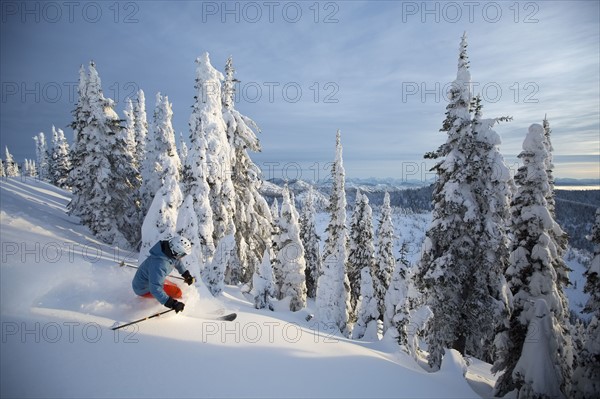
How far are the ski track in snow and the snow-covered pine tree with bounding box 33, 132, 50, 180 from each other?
84547 millimetres

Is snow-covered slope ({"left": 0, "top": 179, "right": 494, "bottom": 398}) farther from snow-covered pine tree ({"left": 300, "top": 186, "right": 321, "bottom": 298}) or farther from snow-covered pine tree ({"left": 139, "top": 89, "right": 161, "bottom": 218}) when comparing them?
snow-covered pine tree ({"left": 300, "top": 186, "right": 321, "bottom": 298})

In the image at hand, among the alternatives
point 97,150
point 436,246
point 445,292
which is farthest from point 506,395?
point 97,150

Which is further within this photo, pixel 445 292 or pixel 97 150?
pixel 97 150

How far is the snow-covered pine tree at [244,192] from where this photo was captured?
2433 centimetres

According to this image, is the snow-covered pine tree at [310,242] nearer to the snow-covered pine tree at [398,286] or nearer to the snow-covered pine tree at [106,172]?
the snow-covered pine tree at [398,286]

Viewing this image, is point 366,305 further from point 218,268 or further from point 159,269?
point 159,269

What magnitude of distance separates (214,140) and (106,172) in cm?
831

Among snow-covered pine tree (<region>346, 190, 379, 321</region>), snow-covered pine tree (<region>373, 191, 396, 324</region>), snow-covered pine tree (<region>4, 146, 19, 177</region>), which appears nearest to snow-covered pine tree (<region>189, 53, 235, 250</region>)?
snow-covered pine tree (<region>346, 190, 379, 321</region>)

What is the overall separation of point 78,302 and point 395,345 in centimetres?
892

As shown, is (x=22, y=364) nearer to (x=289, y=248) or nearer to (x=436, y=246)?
(x=436, y=246)

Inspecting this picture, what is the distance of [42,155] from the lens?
81.8 metres

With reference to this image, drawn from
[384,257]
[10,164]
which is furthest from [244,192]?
[10,164]

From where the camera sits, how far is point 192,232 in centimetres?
1720

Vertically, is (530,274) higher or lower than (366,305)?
higher
